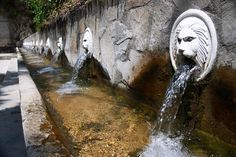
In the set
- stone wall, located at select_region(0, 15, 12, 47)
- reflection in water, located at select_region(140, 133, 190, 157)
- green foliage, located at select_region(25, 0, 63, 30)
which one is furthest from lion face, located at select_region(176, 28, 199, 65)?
→ stone wall, located at select_region(0, 15, 12, 47)

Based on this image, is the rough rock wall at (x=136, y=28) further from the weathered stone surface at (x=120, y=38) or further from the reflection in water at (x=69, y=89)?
the reflection in water at (x=69, y=89)

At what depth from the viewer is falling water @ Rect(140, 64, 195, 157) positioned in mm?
2232

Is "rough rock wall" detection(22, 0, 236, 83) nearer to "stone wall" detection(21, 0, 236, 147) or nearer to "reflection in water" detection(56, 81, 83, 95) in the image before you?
"stone wall" detection(21, 0, 236, 147)

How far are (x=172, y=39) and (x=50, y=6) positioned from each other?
12101 mm

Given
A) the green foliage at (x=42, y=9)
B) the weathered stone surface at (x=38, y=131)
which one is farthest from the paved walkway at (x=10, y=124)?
the green foliage at (x=42, y=9)

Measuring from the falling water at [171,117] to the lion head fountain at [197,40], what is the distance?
0.09 m

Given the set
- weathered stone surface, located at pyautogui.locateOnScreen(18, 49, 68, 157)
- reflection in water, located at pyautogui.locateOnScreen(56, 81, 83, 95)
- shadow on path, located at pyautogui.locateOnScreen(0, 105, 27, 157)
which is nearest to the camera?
weathered stone surface, located at pyautogui.locateOnScreen(18, 49, 68, 157)

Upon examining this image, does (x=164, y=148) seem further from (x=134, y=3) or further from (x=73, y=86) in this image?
(x=73, y=86)

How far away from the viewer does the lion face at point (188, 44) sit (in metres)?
2.40

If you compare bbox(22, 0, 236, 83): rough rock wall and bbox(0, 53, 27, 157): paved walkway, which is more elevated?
bbox(22, 0, 236, 83): rough rock wall

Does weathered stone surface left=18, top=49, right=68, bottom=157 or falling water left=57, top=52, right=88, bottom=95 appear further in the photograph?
falling water left=57, top=52, right=88, bottom=95

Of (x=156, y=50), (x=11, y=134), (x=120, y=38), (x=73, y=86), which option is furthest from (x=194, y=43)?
(x=73, y=86)

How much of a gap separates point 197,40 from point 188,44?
7 centimetres

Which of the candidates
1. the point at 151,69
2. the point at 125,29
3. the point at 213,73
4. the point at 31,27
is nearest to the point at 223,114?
the point at 213,73
